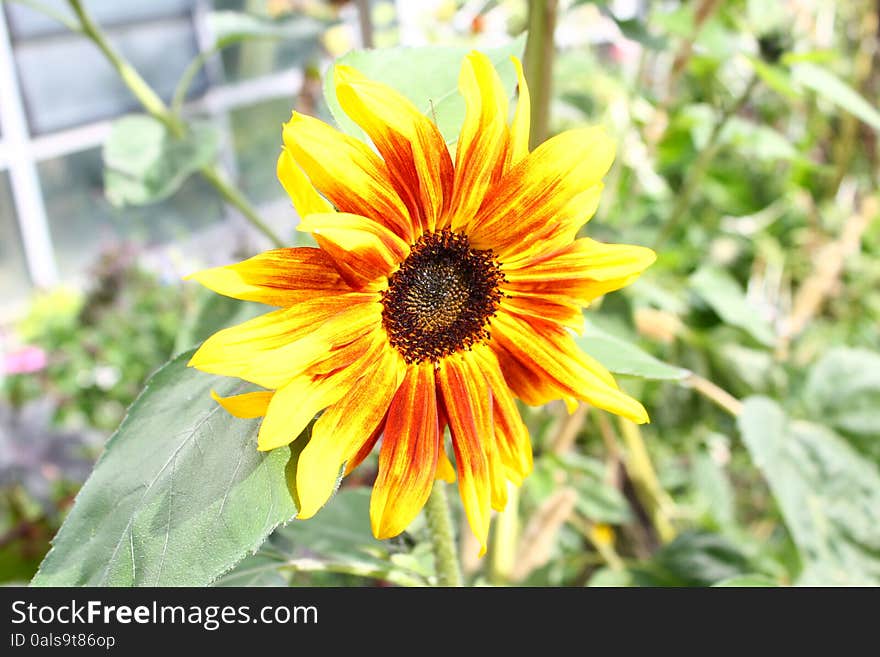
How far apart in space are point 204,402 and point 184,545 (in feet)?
0.16

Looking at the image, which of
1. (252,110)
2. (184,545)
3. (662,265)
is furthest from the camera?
(252,110)

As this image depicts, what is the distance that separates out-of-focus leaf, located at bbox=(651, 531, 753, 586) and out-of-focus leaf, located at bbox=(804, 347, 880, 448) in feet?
0.38

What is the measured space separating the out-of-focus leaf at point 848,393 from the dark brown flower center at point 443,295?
39cm

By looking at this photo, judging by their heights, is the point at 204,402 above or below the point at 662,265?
below

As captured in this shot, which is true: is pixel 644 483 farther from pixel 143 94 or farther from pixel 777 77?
pixel 143 94

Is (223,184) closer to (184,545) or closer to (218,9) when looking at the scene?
(184,545)

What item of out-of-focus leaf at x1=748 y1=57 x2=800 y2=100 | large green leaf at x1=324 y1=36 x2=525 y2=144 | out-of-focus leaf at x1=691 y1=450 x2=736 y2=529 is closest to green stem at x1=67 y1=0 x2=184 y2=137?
large green leaf at x1=324 y1=36 x2=525 y2=144

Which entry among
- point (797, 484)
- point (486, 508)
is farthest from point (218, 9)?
point (486, 508)

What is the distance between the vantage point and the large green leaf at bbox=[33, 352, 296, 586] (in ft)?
0.79

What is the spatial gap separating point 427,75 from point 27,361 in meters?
1.34

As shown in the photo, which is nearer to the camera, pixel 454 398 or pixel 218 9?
pixel 454 398

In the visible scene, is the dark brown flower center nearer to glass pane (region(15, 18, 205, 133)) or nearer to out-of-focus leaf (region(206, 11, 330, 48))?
out-of-focus leaf (region(206, 11, 330, 48))

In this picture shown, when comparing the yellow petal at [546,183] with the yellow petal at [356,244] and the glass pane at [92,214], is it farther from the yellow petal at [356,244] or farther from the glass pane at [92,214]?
the glass pane at [92,214]

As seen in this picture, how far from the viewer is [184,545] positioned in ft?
0.79
